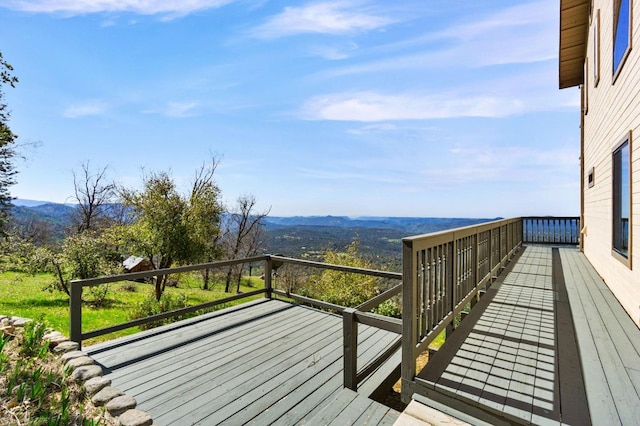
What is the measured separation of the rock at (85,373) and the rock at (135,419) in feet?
2.77

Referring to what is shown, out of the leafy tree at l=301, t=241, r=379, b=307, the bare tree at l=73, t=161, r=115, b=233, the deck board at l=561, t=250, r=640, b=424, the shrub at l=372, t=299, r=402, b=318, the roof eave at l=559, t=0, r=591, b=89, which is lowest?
the leafy tree at l=301, t=241, r=379, b=307

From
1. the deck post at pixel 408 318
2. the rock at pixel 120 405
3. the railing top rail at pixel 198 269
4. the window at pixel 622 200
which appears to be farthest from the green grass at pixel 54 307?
the window at pixel 622 200

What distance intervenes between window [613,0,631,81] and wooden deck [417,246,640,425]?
310 cm

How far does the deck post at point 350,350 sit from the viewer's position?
8.39 feet

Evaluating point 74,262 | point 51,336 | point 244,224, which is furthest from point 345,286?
point 244,224

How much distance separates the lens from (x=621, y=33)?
3715mm

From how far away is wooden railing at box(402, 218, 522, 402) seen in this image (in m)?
2.10

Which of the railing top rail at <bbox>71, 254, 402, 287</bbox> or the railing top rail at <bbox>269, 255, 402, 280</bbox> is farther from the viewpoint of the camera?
the railing top rail at <bbox>269, 255, 402, 280</bbox>

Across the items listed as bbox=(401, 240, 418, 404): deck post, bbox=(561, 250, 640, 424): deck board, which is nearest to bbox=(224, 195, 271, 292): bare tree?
bbox=(561, 250, 640, 424): deck board

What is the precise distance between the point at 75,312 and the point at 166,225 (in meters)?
6.98

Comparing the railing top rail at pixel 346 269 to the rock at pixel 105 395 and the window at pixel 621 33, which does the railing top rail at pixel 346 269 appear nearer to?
the rock at pixel 105 395

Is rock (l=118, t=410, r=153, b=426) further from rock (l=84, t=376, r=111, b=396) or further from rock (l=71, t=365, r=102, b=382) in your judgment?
rock (l=71, t=365, r=102, b=382)

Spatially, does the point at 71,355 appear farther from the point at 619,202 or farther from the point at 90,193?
the point at 90,193

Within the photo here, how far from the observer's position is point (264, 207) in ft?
71.4
